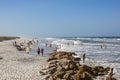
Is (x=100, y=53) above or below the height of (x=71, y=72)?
below

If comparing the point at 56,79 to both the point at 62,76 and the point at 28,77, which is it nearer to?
the point at 62,76

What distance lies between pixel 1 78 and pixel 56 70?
4609 mm

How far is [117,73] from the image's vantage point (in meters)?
23.3

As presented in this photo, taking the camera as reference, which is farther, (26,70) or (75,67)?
(26,70)

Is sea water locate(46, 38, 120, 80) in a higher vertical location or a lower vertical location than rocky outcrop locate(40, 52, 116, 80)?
lower

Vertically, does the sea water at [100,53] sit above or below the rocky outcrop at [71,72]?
below

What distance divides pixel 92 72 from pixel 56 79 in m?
4.21

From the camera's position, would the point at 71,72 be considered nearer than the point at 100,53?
Yes

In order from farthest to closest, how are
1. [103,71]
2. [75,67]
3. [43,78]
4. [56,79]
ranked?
[103,71], [75,67], [43,78], [56,79]

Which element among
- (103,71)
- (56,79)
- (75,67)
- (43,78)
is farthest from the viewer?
(103,71)

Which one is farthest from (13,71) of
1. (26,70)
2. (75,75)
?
(75,75)

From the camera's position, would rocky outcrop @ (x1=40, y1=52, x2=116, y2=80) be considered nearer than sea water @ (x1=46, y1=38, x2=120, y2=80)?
Yes

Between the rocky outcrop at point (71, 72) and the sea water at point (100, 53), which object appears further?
the sea water at point (100, 53)

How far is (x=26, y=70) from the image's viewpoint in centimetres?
2403
